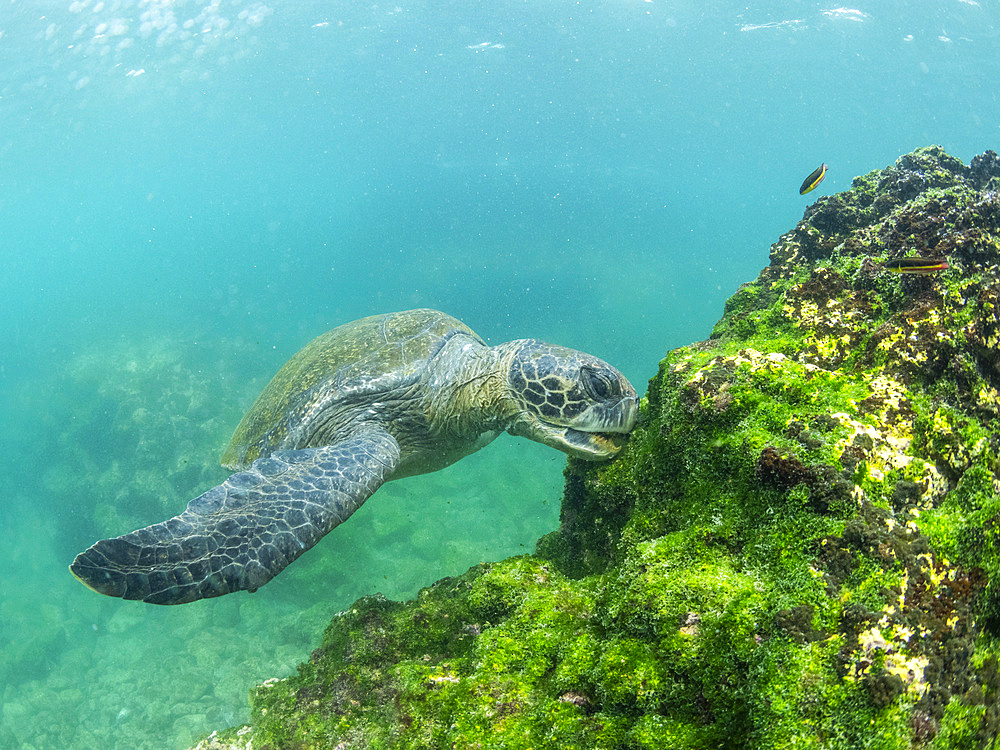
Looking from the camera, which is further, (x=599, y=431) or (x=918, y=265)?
(x=599, y=431)

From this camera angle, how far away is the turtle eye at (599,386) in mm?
3637

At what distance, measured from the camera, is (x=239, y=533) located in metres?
3.01

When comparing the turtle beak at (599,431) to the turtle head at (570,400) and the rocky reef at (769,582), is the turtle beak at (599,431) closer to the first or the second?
the turtle head at (570,400)

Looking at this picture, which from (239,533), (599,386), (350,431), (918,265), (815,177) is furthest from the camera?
(815,177)

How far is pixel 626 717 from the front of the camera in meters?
1.51

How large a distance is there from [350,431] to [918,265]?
3.97 meters

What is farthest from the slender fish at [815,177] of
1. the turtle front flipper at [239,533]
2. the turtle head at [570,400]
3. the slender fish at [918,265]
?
the turtle front flipper at [239,533]

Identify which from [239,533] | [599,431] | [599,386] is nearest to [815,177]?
[599,386]

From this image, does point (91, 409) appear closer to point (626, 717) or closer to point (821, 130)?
point (626, 717)

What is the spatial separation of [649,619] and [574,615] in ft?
1.76

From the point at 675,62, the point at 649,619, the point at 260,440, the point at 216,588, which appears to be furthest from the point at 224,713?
the point at 675,62

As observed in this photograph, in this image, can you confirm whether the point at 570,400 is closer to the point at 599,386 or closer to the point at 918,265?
the point at 599,386

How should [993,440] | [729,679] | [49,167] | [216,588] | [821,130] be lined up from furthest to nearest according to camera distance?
[821,130], [49,167], [216,588], [993,440], [729,679]

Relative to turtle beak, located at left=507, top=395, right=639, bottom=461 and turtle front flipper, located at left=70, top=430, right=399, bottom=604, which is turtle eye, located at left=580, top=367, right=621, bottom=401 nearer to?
turtle beak, located at left=507, top=395, right=639, bottom=461
